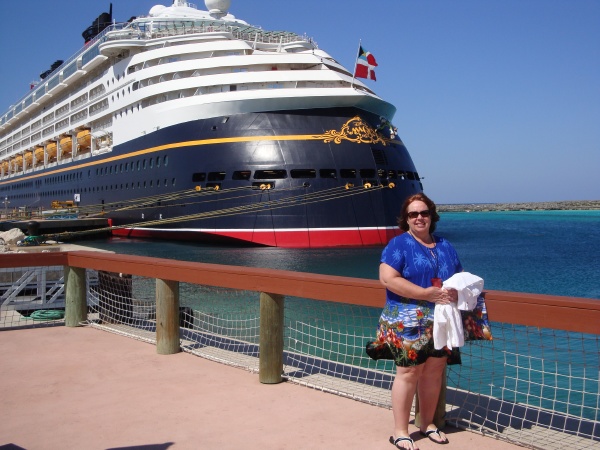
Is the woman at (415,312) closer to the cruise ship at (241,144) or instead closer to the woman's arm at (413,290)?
the woman's arm at (413,290)

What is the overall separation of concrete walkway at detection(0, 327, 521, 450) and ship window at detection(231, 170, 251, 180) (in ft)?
59.1

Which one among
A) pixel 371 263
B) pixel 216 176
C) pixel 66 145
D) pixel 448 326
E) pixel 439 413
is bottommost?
pixel 371 263

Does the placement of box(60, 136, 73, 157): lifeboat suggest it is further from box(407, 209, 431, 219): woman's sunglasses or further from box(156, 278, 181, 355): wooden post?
box(407, 209, 431, 219): woman's sunglasses

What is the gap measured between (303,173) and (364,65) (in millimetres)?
5460

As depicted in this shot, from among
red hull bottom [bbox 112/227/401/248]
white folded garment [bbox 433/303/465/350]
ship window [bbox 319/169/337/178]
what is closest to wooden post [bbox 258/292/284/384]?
white folded garment [bbox 433/303/465/350]

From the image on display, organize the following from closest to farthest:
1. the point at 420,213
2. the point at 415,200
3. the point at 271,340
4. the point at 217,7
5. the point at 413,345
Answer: the point at 413,345 → the point at 420,213 → the point at 415,200 → the point at 271,340 → the point at 217,7

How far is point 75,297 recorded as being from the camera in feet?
23.2

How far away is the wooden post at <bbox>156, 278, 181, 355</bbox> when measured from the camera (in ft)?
18.6

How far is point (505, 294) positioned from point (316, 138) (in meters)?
20.5

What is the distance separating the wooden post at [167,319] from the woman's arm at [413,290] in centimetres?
280

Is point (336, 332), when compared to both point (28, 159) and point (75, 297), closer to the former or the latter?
point (75, 297)

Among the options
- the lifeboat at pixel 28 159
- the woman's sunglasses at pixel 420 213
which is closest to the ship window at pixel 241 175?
the woman's sunglasses at pixel 420 213

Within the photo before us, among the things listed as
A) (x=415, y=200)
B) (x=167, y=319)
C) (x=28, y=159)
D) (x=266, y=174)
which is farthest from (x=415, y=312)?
(x=28, y=159)

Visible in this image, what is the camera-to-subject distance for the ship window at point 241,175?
2345cm
